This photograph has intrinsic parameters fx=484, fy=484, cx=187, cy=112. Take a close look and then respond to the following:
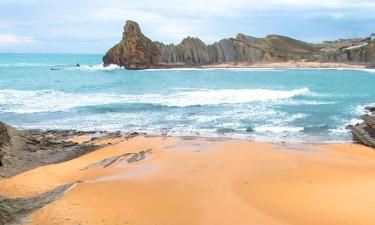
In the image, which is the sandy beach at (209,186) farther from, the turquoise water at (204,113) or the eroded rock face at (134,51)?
the eroded rock face at (134,51)

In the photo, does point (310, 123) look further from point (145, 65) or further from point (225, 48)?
point (225, 48)

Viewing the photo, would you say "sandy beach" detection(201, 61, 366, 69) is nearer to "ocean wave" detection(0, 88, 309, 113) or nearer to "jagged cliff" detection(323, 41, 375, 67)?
"jagged cliff" detection(323, 41, 375, 67)

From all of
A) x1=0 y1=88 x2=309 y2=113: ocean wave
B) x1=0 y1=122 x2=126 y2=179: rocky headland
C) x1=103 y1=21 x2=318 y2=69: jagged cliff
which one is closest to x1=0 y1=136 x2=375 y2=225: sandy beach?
x1=0 y1=122 x2=126 y2=179: rocky headland

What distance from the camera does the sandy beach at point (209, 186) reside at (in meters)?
9.47

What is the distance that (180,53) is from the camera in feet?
330

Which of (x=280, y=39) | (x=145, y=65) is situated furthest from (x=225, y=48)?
(x=280, y=39)

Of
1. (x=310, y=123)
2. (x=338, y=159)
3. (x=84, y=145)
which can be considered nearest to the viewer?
(x=338, y=159)

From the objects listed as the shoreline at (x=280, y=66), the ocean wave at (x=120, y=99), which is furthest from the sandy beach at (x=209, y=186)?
the shoreline at (x=280, y=66)

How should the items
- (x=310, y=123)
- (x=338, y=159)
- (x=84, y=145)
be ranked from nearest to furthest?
(x=338, y=159), (x=84, y=145), (x=310, y=123)

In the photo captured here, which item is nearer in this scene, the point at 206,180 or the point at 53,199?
the point at 53,199

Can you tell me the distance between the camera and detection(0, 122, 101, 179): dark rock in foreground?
13289mm

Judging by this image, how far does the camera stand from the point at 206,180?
40.3 ft

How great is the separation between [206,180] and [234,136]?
8666 mm

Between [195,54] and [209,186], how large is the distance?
91063 millimetres
